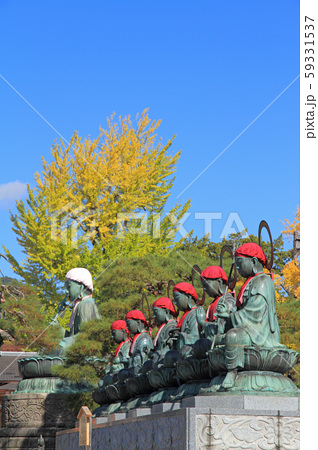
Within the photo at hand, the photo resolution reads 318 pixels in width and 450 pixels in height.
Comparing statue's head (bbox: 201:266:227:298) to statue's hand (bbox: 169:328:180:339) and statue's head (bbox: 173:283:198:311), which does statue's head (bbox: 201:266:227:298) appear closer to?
statue's head (bbox: 173:283:198:311)

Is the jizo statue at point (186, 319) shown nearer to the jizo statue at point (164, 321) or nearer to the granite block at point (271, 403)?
the jizo statue at point (164, 321)

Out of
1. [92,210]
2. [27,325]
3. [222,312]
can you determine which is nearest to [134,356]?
[222,312]

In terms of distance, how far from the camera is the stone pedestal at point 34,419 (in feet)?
40.8

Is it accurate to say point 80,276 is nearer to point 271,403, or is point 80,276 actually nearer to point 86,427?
point 86,427

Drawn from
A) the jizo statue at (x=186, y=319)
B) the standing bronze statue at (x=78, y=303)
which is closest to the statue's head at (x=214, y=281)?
the jizo statue at (x=186, y=319)

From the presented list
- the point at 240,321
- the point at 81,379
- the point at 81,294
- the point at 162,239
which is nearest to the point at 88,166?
the point at 162,239

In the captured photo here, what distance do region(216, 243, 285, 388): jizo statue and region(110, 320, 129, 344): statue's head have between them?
4081mm

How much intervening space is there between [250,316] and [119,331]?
179 inches

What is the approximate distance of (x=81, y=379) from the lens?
1233cm

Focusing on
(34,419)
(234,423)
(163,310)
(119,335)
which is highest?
(163,310)

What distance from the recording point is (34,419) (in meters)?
12.6

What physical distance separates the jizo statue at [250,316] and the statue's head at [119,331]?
161 inches
